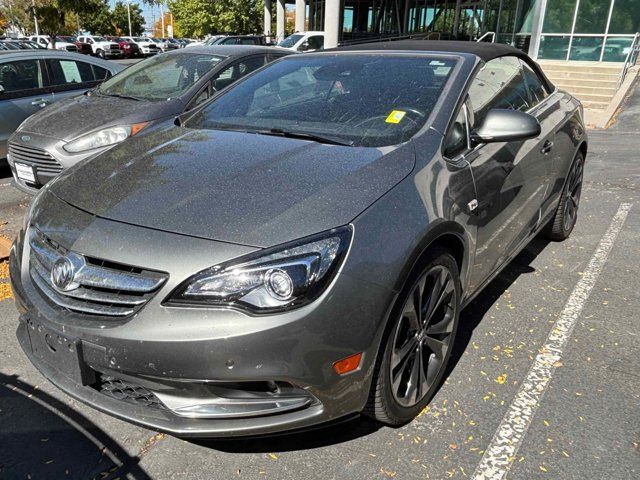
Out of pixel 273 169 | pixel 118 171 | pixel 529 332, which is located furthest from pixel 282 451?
pixel 529 332

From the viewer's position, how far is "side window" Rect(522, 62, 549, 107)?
3952 millimetres

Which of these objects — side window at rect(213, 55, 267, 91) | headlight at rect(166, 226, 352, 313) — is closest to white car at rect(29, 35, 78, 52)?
side window at rect(213, 55, 267, 91)

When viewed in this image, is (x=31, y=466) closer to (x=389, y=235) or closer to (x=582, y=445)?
(x=389, y=235)

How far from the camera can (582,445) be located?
2.37m

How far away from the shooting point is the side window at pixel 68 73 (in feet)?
23.6

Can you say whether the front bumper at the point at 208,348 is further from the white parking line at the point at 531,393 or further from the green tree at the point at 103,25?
the green tree at the point at 103,25

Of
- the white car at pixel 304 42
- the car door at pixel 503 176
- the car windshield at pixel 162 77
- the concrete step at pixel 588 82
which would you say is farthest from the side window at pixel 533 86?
the white car at pixel 304 42

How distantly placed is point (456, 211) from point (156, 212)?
1304 mm

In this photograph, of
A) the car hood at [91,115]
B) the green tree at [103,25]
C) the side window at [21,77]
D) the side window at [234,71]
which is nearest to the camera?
the car hood at [91,115]

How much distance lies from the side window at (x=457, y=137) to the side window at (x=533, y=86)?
4.32ft

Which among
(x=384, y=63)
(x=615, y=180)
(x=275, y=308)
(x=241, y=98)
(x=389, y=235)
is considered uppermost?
(x=384, y=63)

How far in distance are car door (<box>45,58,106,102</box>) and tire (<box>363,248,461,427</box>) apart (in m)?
6.28

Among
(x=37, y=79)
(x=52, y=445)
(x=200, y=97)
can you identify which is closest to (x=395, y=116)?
(x=52, y=445)

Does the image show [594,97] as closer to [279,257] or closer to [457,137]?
[457,137]
